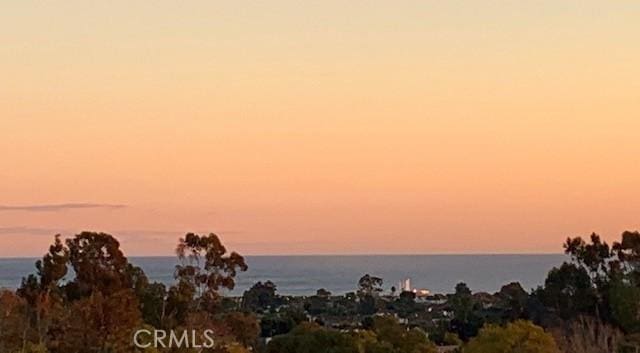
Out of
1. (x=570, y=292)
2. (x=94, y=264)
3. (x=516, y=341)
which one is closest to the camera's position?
(x=516, y=341)

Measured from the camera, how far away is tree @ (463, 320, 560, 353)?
30.8 m

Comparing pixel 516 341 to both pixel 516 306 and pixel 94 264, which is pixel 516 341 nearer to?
pixel 94 264

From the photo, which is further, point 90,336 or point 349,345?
point 349,345

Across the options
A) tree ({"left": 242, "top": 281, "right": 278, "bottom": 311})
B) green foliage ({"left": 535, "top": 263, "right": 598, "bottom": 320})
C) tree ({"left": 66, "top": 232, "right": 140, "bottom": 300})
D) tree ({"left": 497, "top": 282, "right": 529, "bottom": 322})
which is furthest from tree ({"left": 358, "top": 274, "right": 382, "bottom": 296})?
tree ({"left": 66, "top": 232, "right": 140, "bottom": 300})

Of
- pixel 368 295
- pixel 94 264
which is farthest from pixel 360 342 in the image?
pixel 368 295

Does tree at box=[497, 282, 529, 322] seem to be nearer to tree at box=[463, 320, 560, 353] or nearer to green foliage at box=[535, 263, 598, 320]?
green foliage at box=[535, 263, 598, 320]

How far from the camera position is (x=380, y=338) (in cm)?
3531

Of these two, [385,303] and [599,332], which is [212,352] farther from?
[385,303]

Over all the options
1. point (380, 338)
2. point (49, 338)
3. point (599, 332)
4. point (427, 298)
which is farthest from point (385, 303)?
point (49, 338)

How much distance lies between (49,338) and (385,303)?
39.9m

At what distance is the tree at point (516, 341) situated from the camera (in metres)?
30.8

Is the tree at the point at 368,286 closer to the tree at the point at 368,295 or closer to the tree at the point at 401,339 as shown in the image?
the tree at the point at 368,295

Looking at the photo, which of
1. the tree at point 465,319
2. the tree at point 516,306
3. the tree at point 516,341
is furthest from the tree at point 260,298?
the tree at point 516,341

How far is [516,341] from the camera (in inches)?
1220
